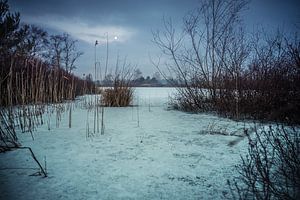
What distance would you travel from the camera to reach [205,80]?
554cm

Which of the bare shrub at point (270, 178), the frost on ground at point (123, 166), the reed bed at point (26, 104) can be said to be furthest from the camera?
the reed bed at point (26, 104)

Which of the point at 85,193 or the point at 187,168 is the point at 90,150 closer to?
the point at 85,193

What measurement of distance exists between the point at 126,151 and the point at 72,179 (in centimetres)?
75

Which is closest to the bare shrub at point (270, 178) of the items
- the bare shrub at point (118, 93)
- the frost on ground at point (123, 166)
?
the frost on ground at point (123, 166)

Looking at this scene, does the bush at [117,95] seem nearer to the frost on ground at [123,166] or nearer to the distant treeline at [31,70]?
the distant treeline at [31,70]

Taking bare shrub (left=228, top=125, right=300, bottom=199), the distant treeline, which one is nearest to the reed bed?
the distant treeline

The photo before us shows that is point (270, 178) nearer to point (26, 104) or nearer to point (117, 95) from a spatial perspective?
point (26, 104)

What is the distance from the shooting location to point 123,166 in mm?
1812

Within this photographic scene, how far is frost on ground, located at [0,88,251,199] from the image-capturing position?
4.54 ft

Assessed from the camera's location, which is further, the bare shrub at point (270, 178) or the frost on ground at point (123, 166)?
the frost on ground at point (123, 166)

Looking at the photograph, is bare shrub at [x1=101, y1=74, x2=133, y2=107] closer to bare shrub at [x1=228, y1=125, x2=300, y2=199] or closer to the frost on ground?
the frost on ground

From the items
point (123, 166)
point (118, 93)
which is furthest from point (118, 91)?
point (123, 166)

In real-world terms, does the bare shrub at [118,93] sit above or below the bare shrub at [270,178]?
above

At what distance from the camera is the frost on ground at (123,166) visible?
138 cm
